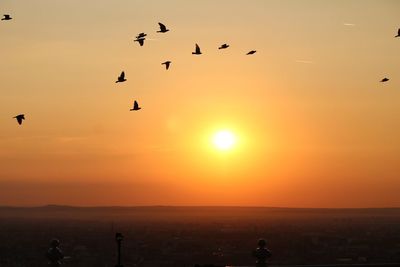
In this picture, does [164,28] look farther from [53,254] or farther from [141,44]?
[53,254]

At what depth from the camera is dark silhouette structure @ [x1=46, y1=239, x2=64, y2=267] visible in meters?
14.2

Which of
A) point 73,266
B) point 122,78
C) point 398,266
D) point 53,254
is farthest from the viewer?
point 73,266

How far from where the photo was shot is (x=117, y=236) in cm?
1497

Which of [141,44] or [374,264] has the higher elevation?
[141,44]

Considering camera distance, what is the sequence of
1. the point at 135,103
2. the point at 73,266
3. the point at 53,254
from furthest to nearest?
the point at 73,266, the point at 135,103, the point at 53,254

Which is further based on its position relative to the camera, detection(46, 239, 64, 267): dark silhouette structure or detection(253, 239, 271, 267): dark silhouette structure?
detection(253, 239, 271, 267): dark silhouette structure

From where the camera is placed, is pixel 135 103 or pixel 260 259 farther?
pixel 135 103

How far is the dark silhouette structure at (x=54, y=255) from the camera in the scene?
46.6 ft

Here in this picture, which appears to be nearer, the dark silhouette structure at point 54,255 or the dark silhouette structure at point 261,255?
the dark silhouette structure at point 54,255

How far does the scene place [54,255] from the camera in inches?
559

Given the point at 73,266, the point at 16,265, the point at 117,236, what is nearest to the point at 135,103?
the point at 73,266

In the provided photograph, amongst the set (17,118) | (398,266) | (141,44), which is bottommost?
(398,266)

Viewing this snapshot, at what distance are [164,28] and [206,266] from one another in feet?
54.5

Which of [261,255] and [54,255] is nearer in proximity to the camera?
[54,255]
